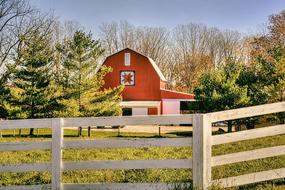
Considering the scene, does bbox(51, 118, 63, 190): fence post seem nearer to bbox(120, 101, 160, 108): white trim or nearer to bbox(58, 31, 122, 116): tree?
bbox(58, 31, 122, 116): tree

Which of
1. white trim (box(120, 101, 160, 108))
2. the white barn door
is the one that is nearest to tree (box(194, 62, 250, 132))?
white trim (box(120, 101, 160, 108))

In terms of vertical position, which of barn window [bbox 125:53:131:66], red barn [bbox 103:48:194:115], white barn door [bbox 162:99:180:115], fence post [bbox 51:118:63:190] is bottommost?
fence post [bbox 51:118:63:190]

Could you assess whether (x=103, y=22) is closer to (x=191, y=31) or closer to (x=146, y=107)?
(x=191, y=31)

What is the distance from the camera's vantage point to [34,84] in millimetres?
27719

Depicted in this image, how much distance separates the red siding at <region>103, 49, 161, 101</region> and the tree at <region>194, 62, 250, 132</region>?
41.1ft

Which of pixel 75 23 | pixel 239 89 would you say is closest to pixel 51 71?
pixel 239 89

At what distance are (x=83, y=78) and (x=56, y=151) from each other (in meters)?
Answer: 23.1

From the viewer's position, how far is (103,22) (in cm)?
6825

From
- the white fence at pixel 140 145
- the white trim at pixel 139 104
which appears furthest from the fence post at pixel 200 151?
the white trim at pixel 139 104

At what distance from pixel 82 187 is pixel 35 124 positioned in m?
1.10

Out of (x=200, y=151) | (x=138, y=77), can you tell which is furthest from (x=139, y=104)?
(x=200, y=151)

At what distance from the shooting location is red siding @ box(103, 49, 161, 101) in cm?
4266

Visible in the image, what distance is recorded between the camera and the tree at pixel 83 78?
2822 cm

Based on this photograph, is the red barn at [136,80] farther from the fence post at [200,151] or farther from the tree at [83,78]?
the fence post at [200,151]
